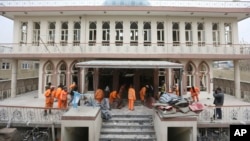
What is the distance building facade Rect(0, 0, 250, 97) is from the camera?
15.4 m

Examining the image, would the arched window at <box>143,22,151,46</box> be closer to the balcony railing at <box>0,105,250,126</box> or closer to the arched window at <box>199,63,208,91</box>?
the arched window at <box>199,63,208,91</box>

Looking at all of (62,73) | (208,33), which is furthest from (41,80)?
(208,33)

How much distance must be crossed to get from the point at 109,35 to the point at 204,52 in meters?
7.93

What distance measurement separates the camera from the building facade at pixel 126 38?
607 inches

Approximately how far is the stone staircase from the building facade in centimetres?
538

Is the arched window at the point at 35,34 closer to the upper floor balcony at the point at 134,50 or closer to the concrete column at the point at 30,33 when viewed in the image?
the concrete column at the point at 30,33

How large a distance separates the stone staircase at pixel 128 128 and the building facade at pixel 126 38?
17.7 ft

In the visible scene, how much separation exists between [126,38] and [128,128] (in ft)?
28.6

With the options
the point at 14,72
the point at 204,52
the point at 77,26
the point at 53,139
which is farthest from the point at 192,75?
the point at 14,72

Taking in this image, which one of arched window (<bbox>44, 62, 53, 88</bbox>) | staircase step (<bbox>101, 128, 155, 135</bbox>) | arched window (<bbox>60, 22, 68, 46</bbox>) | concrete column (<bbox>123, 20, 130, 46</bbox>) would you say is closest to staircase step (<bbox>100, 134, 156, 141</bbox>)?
staircase step (<bbox>101, 128, 155, 135</bbox>)

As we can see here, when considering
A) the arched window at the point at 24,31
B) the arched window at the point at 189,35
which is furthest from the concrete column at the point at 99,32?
the arched window at the point at 189,35

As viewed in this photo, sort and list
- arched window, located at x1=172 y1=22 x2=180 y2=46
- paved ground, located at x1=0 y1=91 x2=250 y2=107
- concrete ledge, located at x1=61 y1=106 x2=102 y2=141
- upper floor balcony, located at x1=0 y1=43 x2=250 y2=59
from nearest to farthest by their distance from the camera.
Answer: concrete ledge, located at x1=61 y1=106 x2=102 y2=141 < paved ground, located at x1=0 y1=91 x2=250 y2=107 < upper floor balcony, located at x1=0 y1=43 x2=250 y2=59 < arched window, located at x1=172 y1=22 x2=180 y2=46

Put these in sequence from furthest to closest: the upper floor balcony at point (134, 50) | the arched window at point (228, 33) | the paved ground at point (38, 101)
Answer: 1. the arched window at point (228, 33)
2. the upper floor balcony at point (134, 50)
3. the paved ground at point (38, 101)

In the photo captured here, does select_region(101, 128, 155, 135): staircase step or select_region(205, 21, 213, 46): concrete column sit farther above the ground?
select_region(205, 21, 213, 46): concrete column
